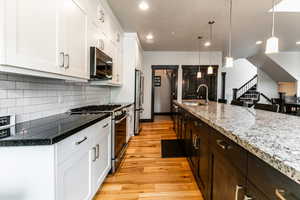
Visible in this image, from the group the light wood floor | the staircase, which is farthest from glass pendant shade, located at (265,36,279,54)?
the staircase

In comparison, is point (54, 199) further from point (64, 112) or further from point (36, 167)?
point (64, 112)

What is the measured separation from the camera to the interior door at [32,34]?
1.07 metres

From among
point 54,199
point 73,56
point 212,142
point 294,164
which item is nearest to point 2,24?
point 73,56

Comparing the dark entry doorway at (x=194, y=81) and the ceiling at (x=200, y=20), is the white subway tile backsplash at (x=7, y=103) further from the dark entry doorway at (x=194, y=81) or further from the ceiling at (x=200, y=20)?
the dark entry doorway at (x=194, y=81)

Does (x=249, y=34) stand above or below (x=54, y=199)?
above

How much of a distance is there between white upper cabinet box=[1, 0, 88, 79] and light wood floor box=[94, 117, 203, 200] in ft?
4.71

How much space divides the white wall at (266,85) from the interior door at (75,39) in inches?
402

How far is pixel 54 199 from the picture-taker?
3.70 ft

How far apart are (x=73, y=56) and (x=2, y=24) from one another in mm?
831

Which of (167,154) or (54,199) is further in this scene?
(167,154)

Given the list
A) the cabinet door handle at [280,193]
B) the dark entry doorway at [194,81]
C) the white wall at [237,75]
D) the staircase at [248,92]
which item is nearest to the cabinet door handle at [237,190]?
the cabinet door handle at [280,193]

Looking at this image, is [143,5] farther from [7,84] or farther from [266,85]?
[266,85]

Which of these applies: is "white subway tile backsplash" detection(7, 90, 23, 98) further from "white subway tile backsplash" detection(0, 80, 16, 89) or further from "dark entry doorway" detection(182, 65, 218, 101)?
"dark entry doorway" detection(182, 65, 218, 101)

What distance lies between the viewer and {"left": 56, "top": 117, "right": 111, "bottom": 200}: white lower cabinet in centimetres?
123
